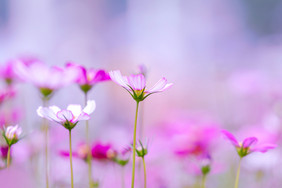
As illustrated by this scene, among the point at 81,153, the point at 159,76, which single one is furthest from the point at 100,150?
the point at 159,76

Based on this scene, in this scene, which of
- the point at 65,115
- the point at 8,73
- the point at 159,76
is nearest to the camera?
the point at 65,115

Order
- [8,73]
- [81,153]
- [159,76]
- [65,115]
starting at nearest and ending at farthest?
[65,115] → [81,153] → [8,73] → [159,76]

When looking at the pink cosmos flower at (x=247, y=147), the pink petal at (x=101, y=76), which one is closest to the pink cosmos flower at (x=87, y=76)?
the pink petal at (x=101, y=76)

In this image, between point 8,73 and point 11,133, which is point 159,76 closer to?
point 8,73

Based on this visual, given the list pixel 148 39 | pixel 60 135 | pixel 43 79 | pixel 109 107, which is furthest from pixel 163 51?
pixel 43 79

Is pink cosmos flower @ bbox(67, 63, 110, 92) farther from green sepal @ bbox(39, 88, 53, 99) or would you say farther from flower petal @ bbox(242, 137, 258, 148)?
flower petal @ bbox(242, 137, 258, 148)

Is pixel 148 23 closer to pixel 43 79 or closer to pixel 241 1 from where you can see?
pixel 241 1
